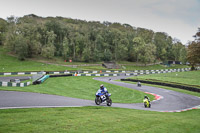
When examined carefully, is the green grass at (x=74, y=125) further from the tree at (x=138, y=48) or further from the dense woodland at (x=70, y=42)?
the tree at (x=138, y=48)

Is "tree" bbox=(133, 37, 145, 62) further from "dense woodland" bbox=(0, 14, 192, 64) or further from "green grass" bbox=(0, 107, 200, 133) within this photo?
"green grass" bbox=(0, 107, 200, 133)

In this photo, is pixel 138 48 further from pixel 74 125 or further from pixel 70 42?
pixel 74 125

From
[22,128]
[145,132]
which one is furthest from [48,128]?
[145,132]

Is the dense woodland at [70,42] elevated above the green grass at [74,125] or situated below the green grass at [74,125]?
above

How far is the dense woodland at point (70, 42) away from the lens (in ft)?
265

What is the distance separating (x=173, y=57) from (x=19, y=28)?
335 feet

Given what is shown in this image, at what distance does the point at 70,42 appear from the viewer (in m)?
96.9

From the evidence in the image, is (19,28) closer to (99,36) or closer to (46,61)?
(46,61)

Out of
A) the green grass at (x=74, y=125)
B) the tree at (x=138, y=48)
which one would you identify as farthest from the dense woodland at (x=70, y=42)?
the green grass at (x=74, y=125)

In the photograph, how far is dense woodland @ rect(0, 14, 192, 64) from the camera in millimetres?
80750

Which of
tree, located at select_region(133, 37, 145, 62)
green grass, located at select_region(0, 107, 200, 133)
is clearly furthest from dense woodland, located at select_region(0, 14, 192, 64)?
green grass, located at select_region(0, 107, 200, 133)

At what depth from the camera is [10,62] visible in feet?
238

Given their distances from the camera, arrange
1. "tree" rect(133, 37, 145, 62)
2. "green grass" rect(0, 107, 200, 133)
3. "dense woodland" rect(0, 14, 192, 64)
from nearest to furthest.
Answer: "green grass" rect(0, 107, 200, 133)
"dense woodland" rect(0, 14, 192, 64)
"tree" rect(133, 37, 145, 62)

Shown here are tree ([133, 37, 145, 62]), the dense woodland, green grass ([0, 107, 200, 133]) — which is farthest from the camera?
tree ([133, 37, 145, 62])
